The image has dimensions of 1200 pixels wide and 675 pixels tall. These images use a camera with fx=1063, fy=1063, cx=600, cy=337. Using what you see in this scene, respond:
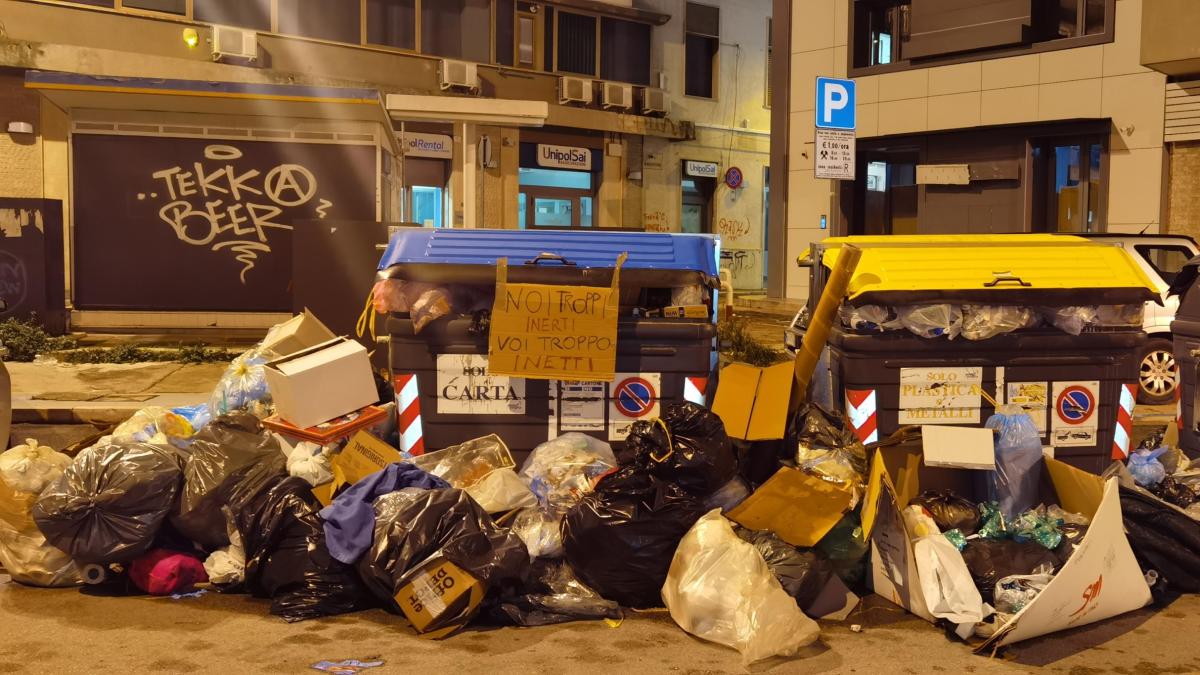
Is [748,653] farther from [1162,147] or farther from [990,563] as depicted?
[1162,147]

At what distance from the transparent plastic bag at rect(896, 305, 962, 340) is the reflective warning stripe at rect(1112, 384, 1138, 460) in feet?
3.48

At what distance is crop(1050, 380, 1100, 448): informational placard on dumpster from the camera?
5758 mm

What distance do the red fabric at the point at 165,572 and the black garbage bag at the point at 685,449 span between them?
6.78ft

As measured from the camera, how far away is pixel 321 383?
5594mm

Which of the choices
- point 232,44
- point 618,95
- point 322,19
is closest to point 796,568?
point 232,44

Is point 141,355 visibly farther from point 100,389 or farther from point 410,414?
point 410,414

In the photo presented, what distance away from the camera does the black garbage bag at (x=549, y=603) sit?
4.54 m

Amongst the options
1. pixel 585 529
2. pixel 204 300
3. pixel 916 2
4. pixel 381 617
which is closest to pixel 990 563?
pixel 585 529

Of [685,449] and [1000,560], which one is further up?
[685,449]

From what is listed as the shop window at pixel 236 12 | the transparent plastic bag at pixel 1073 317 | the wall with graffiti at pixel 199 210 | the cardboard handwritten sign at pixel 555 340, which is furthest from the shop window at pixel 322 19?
the transparent plastic bag at pixel 1073 317

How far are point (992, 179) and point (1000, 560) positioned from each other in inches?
596

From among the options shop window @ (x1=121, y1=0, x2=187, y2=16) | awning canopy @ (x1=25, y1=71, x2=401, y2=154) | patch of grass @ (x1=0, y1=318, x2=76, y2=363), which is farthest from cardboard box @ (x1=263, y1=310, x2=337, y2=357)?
shop window @ (x1=121, y1=0, x2=187, y2=16)

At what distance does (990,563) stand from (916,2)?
1661 centimetres

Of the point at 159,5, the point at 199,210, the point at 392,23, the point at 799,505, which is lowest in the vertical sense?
the point at 799,505
